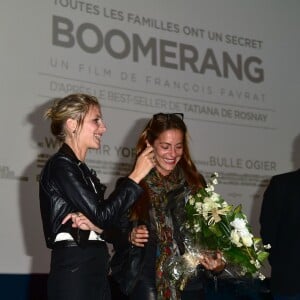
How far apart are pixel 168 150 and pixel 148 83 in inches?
72.4

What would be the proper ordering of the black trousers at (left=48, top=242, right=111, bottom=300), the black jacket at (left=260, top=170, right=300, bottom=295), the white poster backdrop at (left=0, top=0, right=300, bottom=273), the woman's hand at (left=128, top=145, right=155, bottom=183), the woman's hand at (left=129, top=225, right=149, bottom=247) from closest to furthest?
1. the black trousers at (left=48, top=242, right=111, bottom=300)
2. the woman's hand at (left=128, top=145, right=155, bottom=183)
3. the woman's hand at (left=129, top=225, right=149, bottom=247)
4. the black jacket at (left=260, top=170, right=300, bottom=295)
5. the white poster backdrop at (left=0, top=0, right=300, bottom=273)

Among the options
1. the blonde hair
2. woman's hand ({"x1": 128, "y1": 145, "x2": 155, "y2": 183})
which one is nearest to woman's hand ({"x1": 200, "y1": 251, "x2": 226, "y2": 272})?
woman's hand ({"x1": 128, "y1": 145, "x2": 155, "y2": 183})

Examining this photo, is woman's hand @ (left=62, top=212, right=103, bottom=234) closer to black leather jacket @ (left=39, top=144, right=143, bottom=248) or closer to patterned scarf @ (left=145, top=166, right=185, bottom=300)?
black leather jacket @ (left=39, top=144, right=143, bottom=248)

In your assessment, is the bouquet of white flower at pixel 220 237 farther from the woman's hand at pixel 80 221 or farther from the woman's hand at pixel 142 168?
the woman's hand at pixel 80 221

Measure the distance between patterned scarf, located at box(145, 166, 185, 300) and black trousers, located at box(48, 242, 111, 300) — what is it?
65 centimetres

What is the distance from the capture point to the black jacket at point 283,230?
352 cm

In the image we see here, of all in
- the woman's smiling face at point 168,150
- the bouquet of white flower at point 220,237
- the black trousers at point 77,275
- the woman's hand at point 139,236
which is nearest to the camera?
the black trousers at point 77,275

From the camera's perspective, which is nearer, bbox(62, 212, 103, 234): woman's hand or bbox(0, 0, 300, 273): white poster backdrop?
bbox(62, 212, 103, 234): woman's hand

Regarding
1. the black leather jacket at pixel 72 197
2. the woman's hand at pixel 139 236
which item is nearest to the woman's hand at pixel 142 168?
the black leather jacket at pixel 72 197

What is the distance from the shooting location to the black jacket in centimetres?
352

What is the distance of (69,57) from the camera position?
4.80 meters

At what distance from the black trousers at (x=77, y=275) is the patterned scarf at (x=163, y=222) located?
65cm

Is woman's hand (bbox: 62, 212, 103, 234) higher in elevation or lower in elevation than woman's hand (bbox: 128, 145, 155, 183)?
lower

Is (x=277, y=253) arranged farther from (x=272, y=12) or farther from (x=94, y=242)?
(x=272, y=12)
